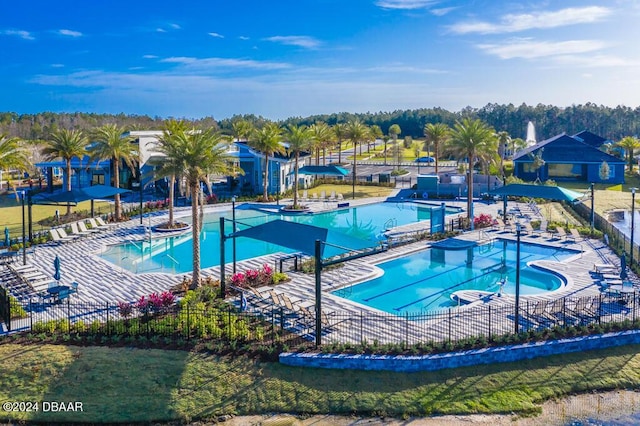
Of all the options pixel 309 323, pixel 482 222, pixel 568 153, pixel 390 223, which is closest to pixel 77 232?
pixel 309 323

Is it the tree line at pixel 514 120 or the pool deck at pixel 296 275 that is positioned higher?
the tree line at pixel 514 120

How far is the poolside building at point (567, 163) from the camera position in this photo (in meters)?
53.2

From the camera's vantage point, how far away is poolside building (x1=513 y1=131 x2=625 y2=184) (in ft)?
174

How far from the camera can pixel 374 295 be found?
67.3 feet

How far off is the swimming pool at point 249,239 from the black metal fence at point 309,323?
3.15m

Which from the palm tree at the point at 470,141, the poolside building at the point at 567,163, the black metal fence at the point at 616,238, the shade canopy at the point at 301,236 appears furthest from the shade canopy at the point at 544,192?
the poolside building at the point at 567,163

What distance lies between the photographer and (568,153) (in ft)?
183

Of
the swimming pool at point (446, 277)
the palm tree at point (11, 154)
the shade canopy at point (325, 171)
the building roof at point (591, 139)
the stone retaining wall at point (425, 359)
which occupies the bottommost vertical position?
the stone retaining wall at point (425, 359)

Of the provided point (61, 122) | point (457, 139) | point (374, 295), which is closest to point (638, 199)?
point (457, 139)

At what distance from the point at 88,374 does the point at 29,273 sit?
9.31 metres

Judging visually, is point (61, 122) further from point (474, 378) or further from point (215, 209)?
point (474, 378)

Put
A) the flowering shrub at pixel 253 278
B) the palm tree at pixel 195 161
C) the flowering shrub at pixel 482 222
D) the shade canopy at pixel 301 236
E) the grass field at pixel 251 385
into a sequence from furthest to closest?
the flowering shrub at pixel 482 222 → the palm tree at pixel 195 161 → the flowering shrub at pixel 253 278 → the shade canopy at pixel 301 236 → the grass field at pixel 251 385

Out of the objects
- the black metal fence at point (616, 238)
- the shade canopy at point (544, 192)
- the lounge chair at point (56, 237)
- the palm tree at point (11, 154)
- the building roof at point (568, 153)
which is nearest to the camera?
the palm tree at point (11, 154)

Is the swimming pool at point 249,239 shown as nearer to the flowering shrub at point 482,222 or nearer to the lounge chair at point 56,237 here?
the lounge chair at point 56,237
